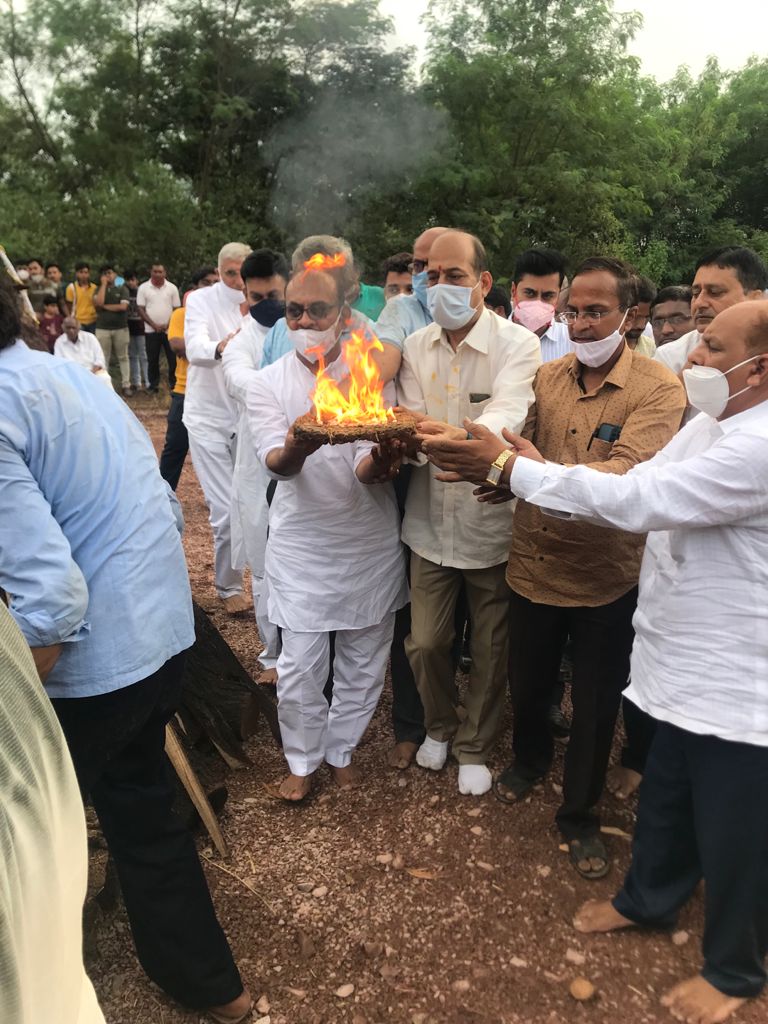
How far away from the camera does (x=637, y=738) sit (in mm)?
3891

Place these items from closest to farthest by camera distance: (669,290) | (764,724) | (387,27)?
1. (764,724)
2. (669,290)
3. (387,27)

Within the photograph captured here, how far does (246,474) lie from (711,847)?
343 centimetres

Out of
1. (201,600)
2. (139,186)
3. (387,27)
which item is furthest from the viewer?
(139,186)

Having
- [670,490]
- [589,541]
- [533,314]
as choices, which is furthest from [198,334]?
[670,490]

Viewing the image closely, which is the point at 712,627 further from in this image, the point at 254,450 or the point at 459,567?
the point at 254,450

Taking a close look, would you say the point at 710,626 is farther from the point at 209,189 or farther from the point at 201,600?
the point at 209,189

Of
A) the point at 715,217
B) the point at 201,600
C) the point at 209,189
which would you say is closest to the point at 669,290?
the point at 201,600

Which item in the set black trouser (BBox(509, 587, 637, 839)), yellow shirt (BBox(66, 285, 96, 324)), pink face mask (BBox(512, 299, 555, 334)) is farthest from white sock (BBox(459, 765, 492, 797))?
yellow shirt (BBox(66, 285, 96, 324))

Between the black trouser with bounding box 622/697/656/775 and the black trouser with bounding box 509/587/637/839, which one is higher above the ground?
the black trouser with bounding box 509/587/637/839

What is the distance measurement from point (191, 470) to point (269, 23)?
50.5 ft

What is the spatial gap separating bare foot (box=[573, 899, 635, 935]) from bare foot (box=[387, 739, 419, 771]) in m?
1.24

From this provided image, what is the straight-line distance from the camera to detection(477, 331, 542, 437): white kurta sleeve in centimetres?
332

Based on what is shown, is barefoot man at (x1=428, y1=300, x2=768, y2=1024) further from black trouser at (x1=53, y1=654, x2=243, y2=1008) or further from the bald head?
the bald head

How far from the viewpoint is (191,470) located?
35.7 feet
